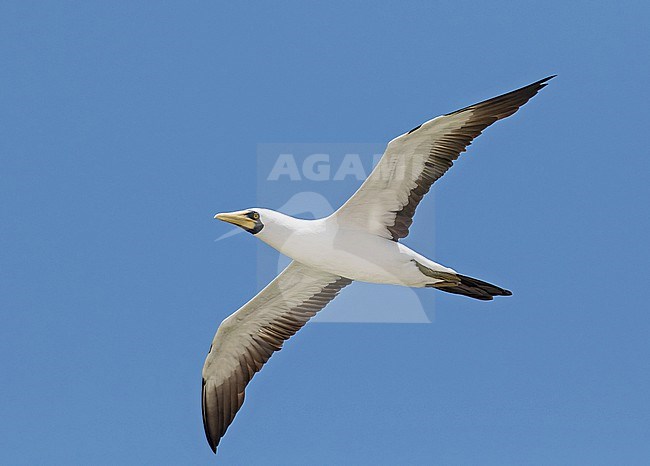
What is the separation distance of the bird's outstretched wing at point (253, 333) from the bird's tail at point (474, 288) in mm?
2438

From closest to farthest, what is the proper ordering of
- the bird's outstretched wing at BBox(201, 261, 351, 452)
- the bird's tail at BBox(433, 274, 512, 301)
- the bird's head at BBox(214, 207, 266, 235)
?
the bird's tail at BBox(433, 274, 512, 301), the bird's head at BBox(214, 207, 266, 235), the bird's outstretched wing at BBox(201, 261, 351, 452)

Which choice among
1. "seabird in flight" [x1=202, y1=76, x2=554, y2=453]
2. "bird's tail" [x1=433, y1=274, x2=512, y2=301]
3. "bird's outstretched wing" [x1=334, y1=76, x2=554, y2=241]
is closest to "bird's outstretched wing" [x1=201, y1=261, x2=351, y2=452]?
"seabird in flight" [x1=202, y1=76, x2=554, y2=453]

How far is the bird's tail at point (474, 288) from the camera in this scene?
1539 centimetres

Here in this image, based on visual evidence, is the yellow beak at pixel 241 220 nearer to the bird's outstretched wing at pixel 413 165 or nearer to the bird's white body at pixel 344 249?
the bird's white body at pixel 344 249

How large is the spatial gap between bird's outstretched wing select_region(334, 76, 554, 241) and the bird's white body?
0.69 feet

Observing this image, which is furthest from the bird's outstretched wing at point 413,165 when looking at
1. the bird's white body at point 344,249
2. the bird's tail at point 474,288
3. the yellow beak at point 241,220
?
the yellow beak at point 241,220

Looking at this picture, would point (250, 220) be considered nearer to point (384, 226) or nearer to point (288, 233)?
point (288, 233)

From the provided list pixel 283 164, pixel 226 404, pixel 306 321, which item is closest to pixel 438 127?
pixel 283 164

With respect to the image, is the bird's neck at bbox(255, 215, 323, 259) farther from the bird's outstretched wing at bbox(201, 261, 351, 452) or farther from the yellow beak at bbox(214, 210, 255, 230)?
the bird's outstretched wing at bbox(201, 261, 351, 452)

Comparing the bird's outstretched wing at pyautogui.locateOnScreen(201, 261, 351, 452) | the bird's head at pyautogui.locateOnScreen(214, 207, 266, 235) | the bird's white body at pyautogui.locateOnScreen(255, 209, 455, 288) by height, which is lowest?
the bird's outstretched wing at pyautogui.locateOnScreen(201, 261, 351, 452)

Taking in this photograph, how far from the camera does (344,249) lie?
1559cm

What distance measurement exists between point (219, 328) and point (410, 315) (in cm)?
308

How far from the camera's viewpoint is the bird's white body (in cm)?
1549

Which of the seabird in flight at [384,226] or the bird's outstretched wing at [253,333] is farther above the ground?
the seabird in flight at [384,226]
